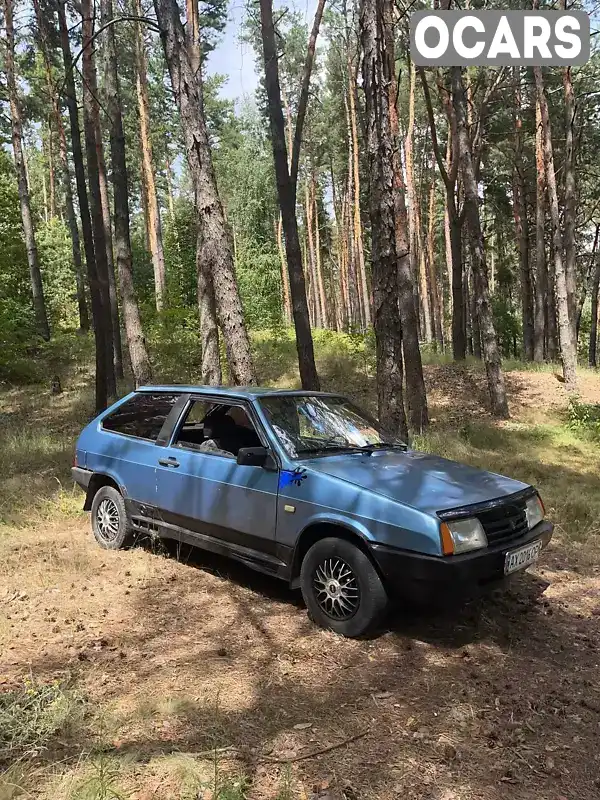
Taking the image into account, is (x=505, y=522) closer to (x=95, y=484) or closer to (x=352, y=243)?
(x=95, y=484)

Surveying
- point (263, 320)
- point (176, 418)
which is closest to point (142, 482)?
point (176, 418)

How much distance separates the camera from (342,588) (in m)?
4.16

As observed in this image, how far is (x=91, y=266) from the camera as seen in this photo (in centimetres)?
1360

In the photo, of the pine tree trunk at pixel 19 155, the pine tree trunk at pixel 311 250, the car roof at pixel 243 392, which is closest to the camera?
the car roof at pixel 243 392

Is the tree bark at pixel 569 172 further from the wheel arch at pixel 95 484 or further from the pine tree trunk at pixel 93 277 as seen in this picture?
the wheel arch at pixel 95 484

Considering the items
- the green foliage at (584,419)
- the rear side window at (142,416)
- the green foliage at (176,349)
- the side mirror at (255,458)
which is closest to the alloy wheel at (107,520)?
the rear side window at (142,416)

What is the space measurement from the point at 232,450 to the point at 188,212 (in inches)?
1034

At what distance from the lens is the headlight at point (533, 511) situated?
4.46 m

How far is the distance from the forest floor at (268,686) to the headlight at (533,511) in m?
0.77

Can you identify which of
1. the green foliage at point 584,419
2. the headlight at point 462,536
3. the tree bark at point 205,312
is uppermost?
the tree bark at point 205,312

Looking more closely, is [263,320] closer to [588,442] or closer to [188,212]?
[188,212]

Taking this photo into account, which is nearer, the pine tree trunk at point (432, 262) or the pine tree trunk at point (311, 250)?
the pine tree trunk at point (432, 262)

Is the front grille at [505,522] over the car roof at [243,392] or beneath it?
beneath

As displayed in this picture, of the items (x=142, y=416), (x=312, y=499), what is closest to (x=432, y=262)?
(x=142, y=416)
